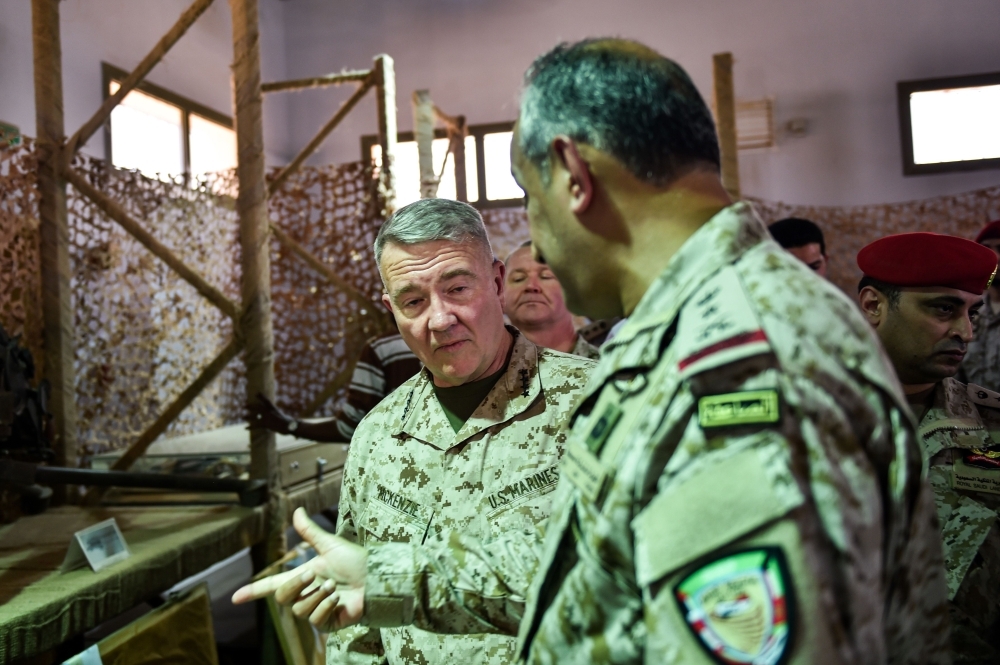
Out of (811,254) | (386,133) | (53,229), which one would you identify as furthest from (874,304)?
(386,133)

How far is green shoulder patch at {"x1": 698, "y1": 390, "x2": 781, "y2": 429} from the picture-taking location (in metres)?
0.62

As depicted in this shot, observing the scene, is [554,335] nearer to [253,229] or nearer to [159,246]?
[253,229]

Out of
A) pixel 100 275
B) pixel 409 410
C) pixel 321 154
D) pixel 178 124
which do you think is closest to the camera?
pixel 409 410

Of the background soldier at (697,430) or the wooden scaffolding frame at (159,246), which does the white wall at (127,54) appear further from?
the background soldier at (697,430)

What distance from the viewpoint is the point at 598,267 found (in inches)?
32.7

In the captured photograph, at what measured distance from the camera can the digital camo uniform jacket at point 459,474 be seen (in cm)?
141

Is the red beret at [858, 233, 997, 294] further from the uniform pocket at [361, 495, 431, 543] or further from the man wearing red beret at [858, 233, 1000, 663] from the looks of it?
the uniform pocket at [361, 495, 431, 543]

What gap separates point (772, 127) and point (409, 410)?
593 centimetres

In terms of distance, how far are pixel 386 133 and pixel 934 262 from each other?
11.6 feet

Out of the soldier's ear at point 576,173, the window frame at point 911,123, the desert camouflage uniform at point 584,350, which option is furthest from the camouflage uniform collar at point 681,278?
the window frame at point 911,123

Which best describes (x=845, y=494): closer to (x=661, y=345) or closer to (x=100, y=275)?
(x=661, y=345)

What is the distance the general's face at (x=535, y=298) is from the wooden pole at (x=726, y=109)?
2.00m

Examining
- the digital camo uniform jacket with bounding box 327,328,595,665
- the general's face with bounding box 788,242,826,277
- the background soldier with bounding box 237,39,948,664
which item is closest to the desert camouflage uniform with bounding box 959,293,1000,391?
the general's face with bounding box 788,242,826,277

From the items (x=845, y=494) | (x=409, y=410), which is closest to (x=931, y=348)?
(x=409, y=410)
